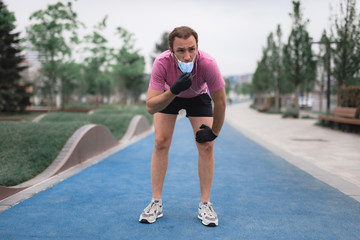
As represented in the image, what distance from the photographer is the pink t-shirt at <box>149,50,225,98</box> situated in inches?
116

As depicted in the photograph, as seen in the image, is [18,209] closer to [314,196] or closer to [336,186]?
[314,196]

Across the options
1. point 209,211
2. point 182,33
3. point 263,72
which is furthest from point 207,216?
point 263,72

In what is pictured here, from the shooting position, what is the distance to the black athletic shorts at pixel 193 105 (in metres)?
3.32

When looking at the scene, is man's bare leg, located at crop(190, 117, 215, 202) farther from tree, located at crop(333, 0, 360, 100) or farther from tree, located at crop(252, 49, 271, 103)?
tree, located at crop(252, 49, 271, 103)

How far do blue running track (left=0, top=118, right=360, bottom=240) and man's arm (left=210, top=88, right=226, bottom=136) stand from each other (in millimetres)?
935

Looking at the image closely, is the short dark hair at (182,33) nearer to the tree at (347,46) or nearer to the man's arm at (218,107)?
the man's arm at (218,107)

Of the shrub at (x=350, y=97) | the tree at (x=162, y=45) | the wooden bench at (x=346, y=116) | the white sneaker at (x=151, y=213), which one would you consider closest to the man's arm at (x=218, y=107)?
the white sneaker at (x=151, y=213)

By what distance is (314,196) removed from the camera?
4.38 meters

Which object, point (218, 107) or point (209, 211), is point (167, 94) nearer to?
point (218, 107)

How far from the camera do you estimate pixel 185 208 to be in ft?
12.4

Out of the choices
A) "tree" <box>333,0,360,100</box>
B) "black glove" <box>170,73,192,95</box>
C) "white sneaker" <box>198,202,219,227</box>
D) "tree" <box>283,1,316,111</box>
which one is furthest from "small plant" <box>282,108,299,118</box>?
"black glove" <box>170,73,192,95</box>

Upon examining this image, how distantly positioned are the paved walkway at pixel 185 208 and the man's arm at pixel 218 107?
93cm

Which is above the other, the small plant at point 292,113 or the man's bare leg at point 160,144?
the man's bare leg at point 160,144

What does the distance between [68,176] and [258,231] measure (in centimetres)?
329
